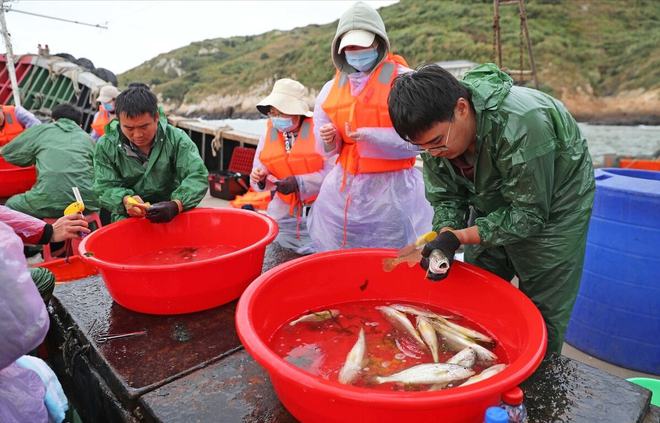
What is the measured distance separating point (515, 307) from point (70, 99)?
43.4 ft

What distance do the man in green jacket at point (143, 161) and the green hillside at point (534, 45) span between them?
119 feet

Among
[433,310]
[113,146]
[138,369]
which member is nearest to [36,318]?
[138,369]

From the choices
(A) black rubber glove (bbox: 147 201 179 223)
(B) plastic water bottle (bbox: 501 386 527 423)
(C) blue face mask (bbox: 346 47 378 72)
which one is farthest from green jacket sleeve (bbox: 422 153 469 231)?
(A) black rubber glove (bbox: 147 201 179 223)

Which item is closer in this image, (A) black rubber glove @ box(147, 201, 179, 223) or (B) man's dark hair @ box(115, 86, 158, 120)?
(A) black rubber glove @ box(147, 201, 179, 223)

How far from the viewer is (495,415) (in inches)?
45.1

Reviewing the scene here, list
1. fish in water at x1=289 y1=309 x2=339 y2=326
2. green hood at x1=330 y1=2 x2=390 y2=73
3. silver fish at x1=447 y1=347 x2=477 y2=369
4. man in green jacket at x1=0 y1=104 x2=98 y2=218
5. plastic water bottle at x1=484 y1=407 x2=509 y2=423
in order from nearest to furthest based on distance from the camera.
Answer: plastic water bottle at x1=484 y1=407 x2=509 y2=423, silver fish at x1=447 y1=347 x2=477 y2=369, fish in water at x1=289 y1=309 x2=339 y2=326, green hood at x1=330 y1=2 x2=390 y2=73, man in green jacket at x1=0 y1=104 x2=98 y2=218

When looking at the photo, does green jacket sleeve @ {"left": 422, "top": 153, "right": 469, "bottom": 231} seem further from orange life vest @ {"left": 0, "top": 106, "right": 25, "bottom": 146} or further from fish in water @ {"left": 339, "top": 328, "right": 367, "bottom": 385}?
orange life vest @ {"left": 0, "top": 106, "right": 25, "bottom": 146}

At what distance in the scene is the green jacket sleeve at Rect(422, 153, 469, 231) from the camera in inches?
83.7

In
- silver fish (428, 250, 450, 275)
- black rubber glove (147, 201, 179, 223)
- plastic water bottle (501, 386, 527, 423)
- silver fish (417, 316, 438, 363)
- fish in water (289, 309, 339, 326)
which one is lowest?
fish in water (289, 309, 339, 326)

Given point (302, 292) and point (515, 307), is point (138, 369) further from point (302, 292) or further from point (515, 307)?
point (515, 307)

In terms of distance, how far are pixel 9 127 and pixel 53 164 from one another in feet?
7.98

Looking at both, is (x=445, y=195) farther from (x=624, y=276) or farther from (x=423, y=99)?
(x=624, y=276)

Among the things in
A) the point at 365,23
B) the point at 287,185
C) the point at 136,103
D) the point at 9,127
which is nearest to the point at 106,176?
the point at 136,103

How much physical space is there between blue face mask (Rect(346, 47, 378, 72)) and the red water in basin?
1.67 metres
